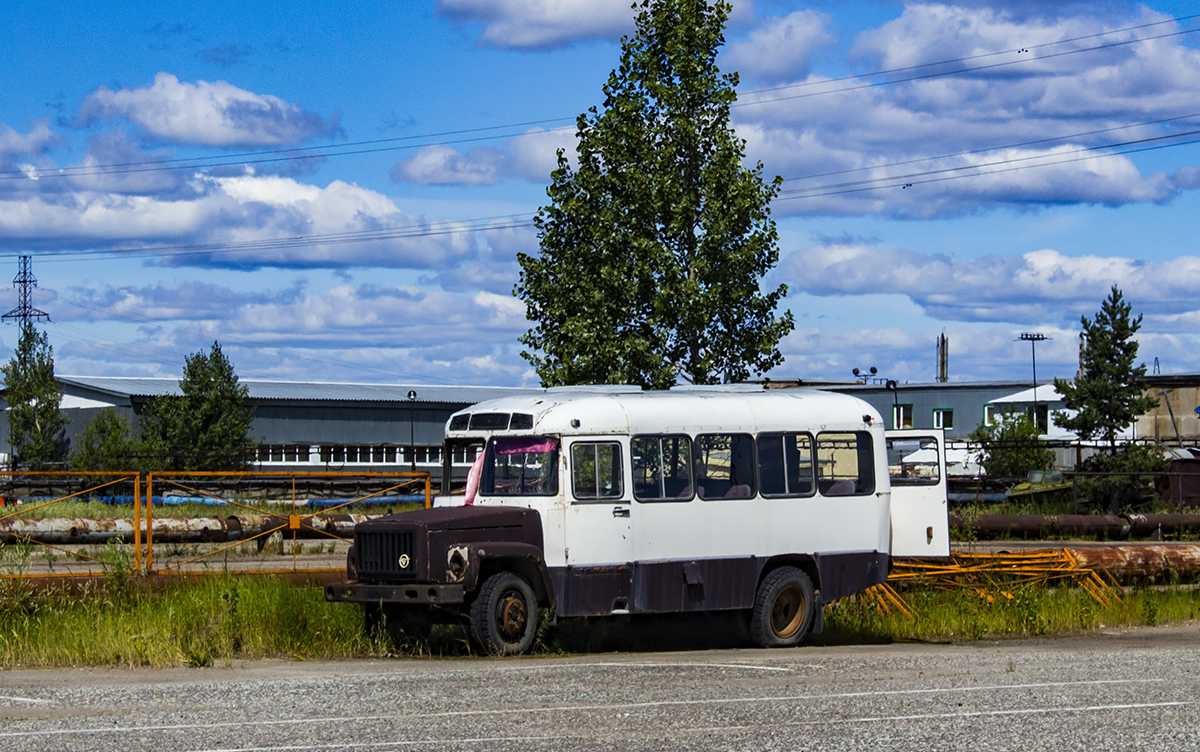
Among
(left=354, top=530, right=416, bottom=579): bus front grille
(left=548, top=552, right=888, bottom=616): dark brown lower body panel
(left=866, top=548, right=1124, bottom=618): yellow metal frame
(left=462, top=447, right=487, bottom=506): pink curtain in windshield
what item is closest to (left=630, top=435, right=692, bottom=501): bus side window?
(left=548, top=552, right=888, bottom=616): dark brown lower body panel

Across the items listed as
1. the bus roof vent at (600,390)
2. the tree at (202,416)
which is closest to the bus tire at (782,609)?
the bus roof vent at (600,390)

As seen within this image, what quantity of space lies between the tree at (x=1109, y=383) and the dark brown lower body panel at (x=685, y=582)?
41.5 m

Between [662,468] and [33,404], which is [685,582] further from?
[33,404]

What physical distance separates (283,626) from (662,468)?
14.1ft

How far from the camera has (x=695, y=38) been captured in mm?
25828

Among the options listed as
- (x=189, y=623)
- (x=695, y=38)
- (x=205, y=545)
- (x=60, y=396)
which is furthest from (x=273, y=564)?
(x=60, y=396)

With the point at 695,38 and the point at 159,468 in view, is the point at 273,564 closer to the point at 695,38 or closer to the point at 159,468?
the point at 695,38

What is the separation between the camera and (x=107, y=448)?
58.1 m

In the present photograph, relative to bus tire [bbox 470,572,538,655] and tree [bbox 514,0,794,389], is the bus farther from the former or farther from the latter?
tree [bbox 514,0,794,389]

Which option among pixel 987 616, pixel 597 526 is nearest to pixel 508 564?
pixel 597 526

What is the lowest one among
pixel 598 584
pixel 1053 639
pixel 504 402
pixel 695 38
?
pixel 1053 639

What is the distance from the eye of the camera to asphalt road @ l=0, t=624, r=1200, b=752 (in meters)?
8.62

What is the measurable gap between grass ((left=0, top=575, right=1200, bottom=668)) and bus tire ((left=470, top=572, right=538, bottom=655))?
235 mm

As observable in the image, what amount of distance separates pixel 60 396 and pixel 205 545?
4542cm
